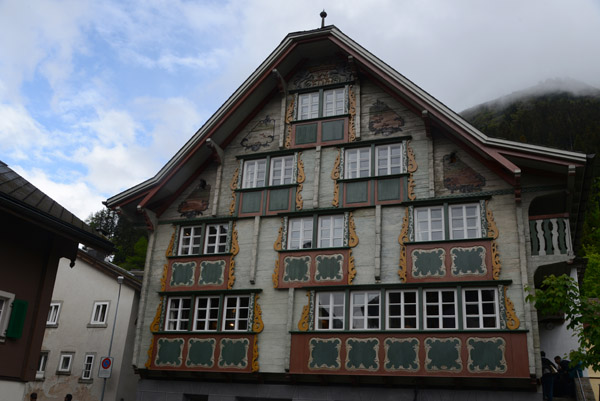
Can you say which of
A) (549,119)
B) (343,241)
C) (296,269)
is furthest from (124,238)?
(549,119)

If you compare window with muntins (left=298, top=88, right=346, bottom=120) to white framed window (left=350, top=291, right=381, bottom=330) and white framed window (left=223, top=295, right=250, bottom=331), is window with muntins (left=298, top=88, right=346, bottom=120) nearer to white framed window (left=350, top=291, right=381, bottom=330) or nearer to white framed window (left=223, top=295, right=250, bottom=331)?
white framed window (left=350, top=291, right=381, bottom=330)

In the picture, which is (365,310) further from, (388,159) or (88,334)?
(88,334)

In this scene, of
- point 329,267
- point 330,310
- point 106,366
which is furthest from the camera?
point 106,366

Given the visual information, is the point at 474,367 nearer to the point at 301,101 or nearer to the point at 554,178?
the point at 554,178

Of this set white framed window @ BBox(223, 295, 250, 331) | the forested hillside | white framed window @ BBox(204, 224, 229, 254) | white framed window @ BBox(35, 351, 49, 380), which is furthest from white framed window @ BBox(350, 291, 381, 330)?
the forested hillside

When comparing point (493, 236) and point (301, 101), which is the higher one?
point (301, 101)

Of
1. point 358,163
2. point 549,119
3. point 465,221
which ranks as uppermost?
point 549,119

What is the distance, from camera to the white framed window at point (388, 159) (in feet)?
71.4

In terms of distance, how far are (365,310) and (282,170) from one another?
20.4 ft

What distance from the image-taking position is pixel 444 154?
69.8 feet

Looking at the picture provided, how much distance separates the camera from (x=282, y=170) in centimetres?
2334

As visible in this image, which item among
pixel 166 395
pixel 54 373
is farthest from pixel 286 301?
pixel 54 373

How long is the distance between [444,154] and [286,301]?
7.18 meters

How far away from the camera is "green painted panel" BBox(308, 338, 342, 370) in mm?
19719
